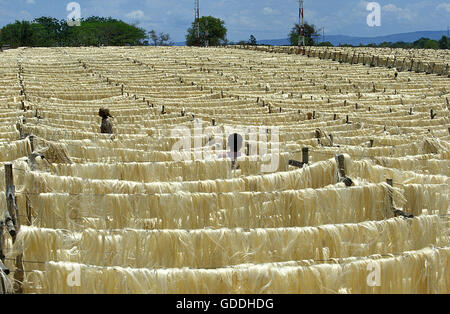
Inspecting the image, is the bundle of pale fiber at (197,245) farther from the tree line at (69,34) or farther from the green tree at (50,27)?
the green tree at (50,27)

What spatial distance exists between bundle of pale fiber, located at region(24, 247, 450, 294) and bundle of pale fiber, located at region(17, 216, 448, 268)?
66cm

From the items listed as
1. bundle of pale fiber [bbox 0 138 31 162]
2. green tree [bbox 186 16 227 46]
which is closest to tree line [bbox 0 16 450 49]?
green tree [bbox 186 16 227 46]

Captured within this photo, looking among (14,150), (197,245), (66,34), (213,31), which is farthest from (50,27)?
(197,245)

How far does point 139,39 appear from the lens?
388ft

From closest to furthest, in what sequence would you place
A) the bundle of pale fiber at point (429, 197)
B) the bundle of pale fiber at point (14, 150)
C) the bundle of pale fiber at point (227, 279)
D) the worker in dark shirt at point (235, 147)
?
the bundle of pale fiber at point (227, 279)
the bundle of pale fiber at point (429, 197)
the worker in dark shirt at point (235, 147)
the bundle of pale fiber at point (14, 150)

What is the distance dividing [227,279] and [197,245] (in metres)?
1.10

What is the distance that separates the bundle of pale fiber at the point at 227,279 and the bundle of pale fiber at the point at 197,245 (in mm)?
660

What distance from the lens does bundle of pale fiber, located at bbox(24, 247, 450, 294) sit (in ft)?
19.6

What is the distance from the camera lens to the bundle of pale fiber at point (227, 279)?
5.99 m

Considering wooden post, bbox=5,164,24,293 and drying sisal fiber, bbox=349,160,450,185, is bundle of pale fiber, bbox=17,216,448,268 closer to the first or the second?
wooden post, bbox=5,164,24,293

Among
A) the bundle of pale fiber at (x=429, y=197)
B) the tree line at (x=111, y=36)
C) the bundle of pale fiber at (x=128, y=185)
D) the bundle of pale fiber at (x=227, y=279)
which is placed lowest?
the bundle of pale fiber at (x=227, y=279)

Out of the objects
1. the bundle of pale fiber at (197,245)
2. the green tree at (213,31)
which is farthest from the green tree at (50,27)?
the bundle of pale fiber at (197,245)

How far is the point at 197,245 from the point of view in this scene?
703 cm
